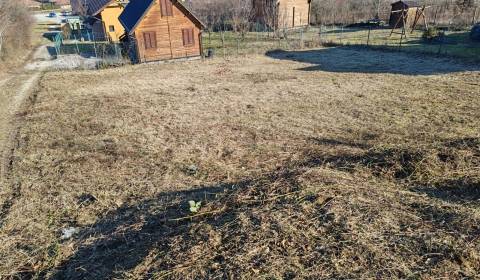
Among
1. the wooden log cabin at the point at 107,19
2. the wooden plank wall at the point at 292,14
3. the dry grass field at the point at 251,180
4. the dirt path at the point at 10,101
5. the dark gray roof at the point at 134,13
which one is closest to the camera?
the dry grass field at the point at 251,180

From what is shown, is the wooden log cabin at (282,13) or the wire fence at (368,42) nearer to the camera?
the wire fence at (368,42)

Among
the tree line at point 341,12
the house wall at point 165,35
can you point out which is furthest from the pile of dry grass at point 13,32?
the tree line at point 341,12

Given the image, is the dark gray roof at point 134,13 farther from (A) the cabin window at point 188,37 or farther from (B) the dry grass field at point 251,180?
(B) the dry grass field at point 251,180

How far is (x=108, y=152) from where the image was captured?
8.90m

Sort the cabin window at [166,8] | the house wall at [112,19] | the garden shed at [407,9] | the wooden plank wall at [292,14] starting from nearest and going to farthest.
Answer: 1. the cabin window at [166,8]
2. the garden shed at [407,9]
3. the house wall at [112,19]
4. the wooden plank wall at [292,14]

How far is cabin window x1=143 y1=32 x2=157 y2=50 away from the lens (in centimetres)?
2214

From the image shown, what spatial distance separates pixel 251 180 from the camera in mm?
5730

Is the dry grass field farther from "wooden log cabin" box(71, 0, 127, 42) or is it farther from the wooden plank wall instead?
the wooden plank wall

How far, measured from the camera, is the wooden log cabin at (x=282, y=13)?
33938 mm

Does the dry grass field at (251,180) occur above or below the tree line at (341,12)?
below

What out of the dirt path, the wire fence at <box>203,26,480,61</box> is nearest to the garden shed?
the wire fence at <box>203,26,480,61</box>

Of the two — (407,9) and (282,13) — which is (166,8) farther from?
(407,9)

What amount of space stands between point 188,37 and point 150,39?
2631 millimetres

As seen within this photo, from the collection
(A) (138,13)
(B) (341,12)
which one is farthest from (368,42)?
(A) (138,13)
